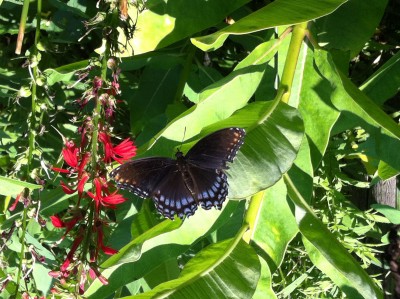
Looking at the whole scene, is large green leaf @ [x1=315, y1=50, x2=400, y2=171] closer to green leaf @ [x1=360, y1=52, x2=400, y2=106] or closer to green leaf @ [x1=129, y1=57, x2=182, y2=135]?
green leaf @ [x1=360, y1=52, x2=400, y2=106]

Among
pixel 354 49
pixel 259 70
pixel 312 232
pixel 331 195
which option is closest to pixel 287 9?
pixel 259 70

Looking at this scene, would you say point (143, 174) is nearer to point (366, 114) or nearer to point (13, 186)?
point (13, 186)

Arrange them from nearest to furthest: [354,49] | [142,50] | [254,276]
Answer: [254,276]
[142,50]
[354,49]

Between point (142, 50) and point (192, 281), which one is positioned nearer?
point (192, 281)

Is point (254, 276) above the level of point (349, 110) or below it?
below

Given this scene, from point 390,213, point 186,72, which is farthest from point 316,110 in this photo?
point 186,72

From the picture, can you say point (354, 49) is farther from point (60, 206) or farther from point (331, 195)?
point (60, 206)
